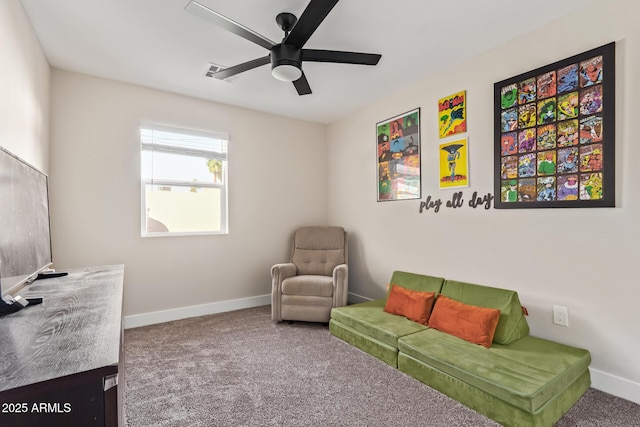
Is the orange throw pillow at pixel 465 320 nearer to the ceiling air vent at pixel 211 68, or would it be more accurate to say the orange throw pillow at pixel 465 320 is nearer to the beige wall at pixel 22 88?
the ceiling air vent at pixel 211 68

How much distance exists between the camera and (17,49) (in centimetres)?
197

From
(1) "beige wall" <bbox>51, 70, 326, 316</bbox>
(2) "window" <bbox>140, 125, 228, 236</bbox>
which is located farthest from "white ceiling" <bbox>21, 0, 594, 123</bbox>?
(2) "window" <bbox>140, 125, 228, 236</bbox>

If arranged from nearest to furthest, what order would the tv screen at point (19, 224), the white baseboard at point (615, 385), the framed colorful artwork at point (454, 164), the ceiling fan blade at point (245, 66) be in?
the tv screen at point (19, 224), the white baseboard at point (615, 385), the ceiling fan blade at point (245, 66), the framed colorful artwork at point (454, 164)

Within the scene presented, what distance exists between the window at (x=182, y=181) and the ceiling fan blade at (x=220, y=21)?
1941mm

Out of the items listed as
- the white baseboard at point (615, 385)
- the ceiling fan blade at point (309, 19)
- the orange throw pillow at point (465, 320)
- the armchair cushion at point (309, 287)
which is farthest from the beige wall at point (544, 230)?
the ceiling fan blade at point (309, 19)

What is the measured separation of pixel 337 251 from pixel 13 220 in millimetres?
2966

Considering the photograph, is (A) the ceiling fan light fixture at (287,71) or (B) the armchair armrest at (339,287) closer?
(A) the ceiling fan light fixture at (287,71)

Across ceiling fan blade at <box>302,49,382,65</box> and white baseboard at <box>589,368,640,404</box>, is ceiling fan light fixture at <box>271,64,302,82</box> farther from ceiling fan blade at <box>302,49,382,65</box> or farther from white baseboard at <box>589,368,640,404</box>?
white baseboard at <box>589,368,640,404</box>

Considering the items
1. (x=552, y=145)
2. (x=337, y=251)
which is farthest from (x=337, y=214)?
(x=552, y=145)

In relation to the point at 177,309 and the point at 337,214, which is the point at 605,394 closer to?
the point at 337,214

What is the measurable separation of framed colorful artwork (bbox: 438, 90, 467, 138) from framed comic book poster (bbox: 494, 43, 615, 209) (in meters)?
0.29

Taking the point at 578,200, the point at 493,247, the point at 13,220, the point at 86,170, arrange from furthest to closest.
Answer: the point at 86,170, the point at 493,247, the point at 578,200, the point at 13,220

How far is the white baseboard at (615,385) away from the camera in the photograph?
191 centimetres

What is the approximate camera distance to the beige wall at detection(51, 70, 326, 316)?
3.01 meters
